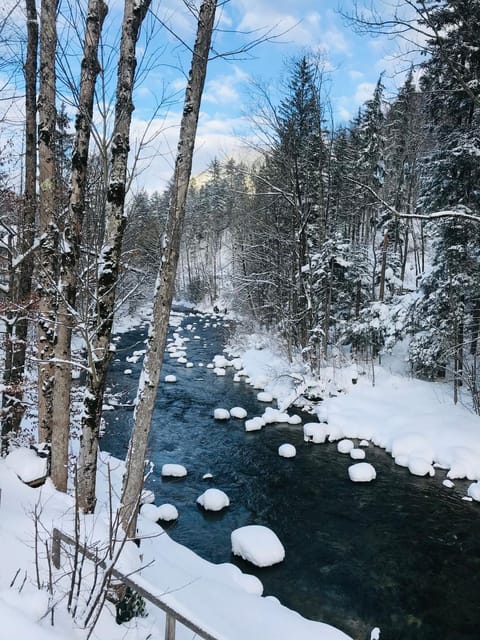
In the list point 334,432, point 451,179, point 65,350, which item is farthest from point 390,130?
point 65,350

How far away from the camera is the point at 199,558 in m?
6.29

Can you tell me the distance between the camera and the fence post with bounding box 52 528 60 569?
3.34 meters

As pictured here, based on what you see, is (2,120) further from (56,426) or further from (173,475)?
(173,475)

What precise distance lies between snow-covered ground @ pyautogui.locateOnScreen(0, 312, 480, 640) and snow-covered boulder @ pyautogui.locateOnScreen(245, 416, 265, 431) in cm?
13

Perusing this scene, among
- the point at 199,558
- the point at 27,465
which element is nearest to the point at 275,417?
the point at 199,558

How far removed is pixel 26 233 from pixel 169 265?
4.55 m

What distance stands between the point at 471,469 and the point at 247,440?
5.63 m

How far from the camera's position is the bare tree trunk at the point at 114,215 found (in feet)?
14.3

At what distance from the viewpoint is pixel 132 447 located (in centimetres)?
425

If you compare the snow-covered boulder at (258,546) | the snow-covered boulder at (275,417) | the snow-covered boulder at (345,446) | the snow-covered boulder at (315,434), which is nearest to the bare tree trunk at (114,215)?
the snow-covered boulder at (258,546)

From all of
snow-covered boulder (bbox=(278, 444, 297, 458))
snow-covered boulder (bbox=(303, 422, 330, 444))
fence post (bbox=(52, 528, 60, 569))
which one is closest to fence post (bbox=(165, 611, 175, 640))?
fence post (bbox=(52, 528, 60, 569))

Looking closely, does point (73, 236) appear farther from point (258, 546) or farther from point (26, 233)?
point (258, 546)

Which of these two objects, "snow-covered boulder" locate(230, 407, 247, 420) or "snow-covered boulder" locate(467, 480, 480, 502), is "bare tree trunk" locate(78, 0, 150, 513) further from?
"snow-covered boulder" locate(230, 407, 247, 420)

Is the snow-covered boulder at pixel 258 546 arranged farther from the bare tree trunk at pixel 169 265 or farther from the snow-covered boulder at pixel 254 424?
the snow-covered boulder at pixel 254 424
